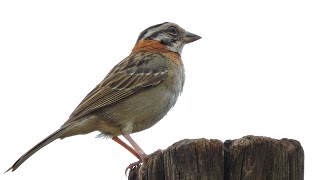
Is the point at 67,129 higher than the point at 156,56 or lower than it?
lower

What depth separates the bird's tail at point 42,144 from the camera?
9.73 m

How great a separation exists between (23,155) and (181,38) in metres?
4.95

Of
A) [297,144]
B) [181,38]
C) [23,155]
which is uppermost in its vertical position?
[181,38]

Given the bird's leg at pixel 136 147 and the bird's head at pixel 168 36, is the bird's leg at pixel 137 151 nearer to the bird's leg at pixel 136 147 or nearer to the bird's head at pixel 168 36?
the bird's leg at pixel 136 147

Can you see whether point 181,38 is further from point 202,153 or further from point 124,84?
point 202,153

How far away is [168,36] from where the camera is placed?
13.2 metres

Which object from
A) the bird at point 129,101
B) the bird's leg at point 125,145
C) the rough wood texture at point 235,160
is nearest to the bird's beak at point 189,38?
the bird at point 129,101

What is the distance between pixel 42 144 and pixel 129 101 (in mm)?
1967

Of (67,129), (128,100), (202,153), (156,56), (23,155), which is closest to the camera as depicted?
(202,153)

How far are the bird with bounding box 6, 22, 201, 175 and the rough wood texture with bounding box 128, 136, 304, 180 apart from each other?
13.1 feet

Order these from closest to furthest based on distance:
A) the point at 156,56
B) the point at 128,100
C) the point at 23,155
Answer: the point at 23,155 → the point at 128,100 → the point at 156,56

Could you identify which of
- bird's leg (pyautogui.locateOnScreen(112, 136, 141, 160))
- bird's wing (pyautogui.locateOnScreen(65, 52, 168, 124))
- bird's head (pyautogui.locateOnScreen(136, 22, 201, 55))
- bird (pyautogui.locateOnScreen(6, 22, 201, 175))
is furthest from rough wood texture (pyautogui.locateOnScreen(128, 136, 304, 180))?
bird's head (pyautogui.locateOnScreen(136, 22, 201, 55))

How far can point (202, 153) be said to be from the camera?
6250 millimetres

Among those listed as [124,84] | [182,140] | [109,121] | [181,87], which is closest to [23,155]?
[109,121]
